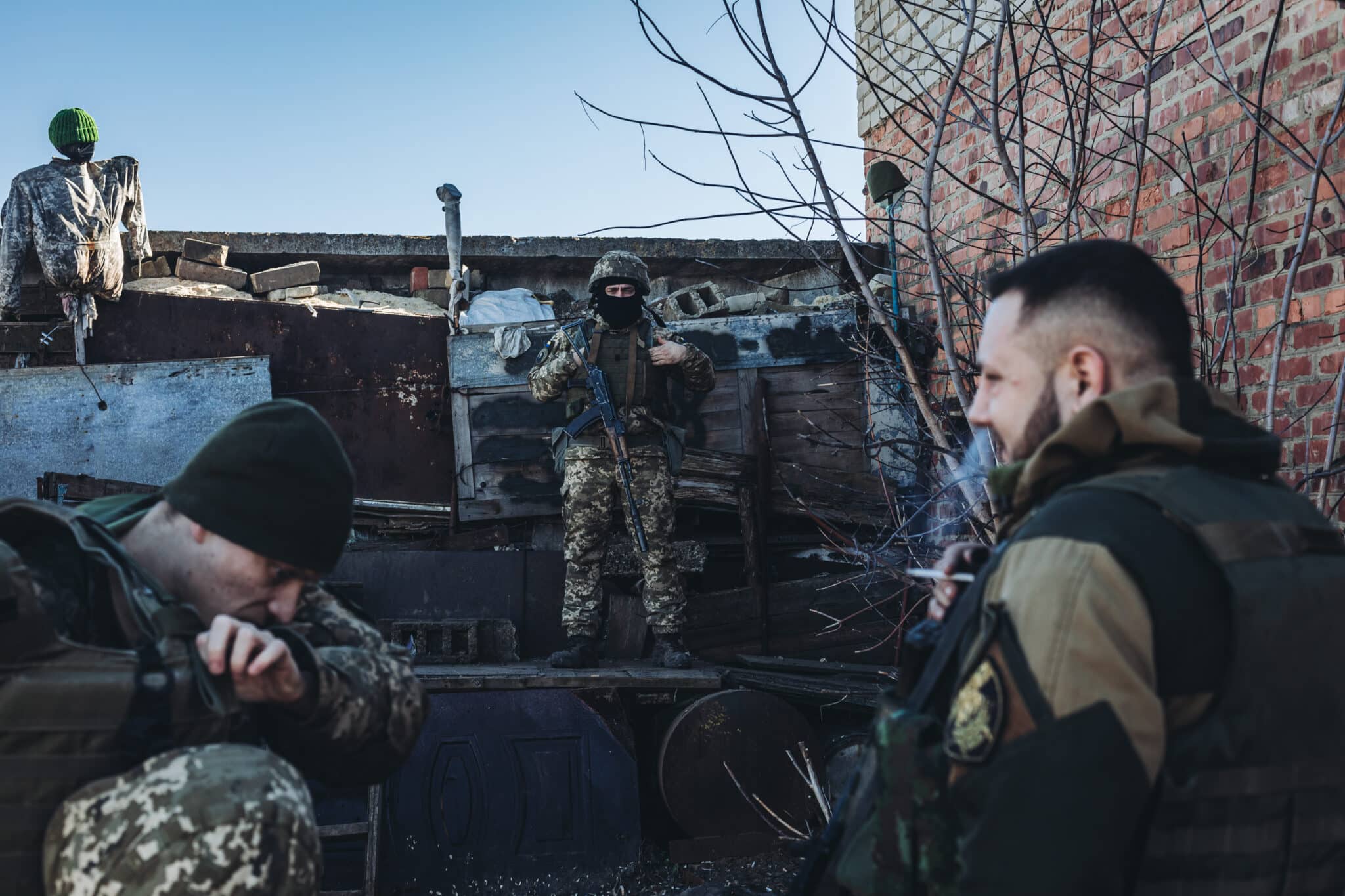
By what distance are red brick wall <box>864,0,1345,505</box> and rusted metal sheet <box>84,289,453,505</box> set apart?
13.1 ft

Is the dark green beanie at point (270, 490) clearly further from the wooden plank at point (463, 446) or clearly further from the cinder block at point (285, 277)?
the cinder block at point (285, 277)

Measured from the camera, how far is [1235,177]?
391cm

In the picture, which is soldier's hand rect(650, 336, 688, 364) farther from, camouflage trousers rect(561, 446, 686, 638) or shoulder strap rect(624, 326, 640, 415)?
camouflage trousers rect(561, 446, 686, 638)

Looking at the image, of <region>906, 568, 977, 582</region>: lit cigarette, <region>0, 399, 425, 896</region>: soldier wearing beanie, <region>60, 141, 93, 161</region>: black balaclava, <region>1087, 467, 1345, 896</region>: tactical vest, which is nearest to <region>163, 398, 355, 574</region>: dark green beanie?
<region>0, 399, 425, 896</region>: soldier wearing beanie

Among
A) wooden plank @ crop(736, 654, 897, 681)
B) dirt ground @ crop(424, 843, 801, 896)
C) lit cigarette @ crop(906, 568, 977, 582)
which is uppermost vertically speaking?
lit cigarette @ crop(906, 568, 977, 582)

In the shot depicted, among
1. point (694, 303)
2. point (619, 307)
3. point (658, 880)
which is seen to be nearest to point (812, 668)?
point (658, 880)

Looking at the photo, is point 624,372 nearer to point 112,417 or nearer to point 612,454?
point 612,454

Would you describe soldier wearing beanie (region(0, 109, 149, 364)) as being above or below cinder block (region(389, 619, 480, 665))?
above

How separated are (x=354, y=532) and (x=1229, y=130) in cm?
540

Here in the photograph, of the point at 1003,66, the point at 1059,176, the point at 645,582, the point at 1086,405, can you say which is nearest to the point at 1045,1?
the point at 1003,66

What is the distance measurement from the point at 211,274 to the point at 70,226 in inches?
41.7

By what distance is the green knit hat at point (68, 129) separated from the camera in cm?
644

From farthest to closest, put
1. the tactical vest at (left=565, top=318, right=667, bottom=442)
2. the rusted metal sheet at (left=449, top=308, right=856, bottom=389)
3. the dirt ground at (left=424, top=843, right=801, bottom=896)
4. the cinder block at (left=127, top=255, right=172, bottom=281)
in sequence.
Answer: the rusted metal sheet at (left=449, top=308, right=856, bottom=389), the cinder block at (left=127, top=255, right=172, bottom=281), the tactical vest at (left=565, top=318, right=667, bottom=442), the dirt ground at (left=424, top=843, right=801, bottom=896)

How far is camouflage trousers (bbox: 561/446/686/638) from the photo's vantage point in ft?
18.8
